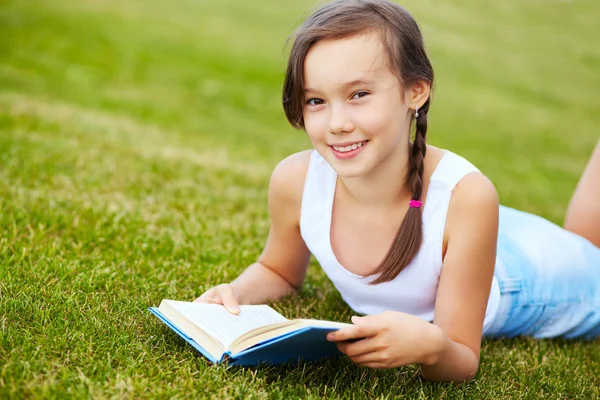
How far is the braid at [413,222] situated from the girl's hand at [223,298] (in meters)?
0.66

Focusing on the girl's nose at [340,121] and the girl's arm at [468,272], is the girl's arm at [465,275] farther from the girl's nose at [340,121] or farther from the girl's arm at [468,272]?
the girl's nose at [340,121]

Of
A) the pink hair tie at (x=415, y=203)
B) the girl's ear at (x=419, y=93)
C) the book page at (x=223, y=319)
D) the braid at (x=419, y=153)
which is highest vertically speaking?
the girl's ear at (x=419, y=93)

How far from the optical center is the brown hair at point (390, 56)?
2699 millimetres

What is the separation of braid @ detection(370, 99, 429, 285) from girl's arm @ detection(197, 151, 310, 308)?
56cm

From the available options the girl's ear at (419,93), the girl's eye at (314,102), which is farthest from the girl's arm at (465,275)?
the girl's eye at (314,102)

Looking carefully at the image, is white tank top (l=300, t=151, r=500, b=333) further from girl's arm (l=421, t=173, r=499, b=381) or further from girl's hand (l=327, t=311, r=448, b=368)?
girl's hand (l=327, t=311, r=448, b=368)

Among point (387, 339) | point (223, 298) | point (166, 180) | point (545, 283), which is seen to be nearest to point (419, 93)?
point (387, 339)

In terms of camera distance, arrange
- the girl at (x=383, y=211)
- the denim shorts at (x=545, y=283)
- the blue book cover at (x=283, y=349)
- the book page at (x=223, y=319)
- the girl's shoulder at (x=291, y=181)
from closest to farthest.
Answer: the blue book cover at (x=283, y=349) → the book page at (x=223, y=319) → the girl at (x=383, y=211) → the girl's shoulder at (x=291, y=181) → the denim shorts at (x=545, y=283)

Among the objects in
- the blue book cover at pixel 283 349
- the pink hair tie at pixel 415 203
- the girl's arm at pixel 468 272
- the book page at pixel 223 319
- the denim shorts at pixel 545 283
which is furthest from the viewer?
the denim shorts at pixel 545 283

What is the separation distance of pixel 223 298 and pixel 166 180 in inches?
113

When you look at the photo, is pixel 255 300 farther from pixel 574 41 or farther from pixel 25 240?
pixel 574 41

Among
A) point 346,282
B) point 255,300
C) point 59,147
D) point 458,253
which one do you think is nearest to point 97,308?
point 255,300

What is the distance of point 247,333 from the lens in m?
2.42

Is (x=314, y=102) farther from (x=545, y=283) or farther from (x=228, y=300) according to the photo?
(x=545, y=283)
